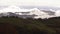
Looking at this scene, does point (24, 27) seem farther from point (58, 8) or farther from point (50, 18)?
point (58, 8)

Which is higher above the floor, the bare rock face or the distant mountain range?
the distant mountain range

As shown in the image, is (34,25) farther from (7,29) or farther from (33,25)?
(7,29)

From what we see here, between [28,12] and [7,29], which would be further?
[28,12]

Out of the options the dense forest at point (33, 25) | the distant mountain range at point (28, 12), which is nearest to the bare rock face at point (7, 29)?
the dense forest at point (33, 25)

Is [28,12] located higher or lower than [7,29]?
higher

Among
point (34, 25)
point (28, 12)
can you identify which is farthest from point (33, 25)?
point (28, 12)

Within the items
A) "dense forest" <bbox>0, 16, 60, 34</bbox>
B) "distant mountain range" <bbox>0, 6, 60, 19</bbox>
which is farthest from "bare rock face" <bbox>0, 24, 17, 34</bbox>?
"distant mountain range" <bbox>0, 6, 60, 19</bbox>

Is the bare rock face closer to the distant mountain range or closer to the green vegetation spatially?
the green vegetation

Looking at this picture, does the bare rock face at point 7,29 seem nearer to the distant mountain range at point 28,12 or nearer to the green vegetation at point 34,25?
the green vegetation at point 34,25
